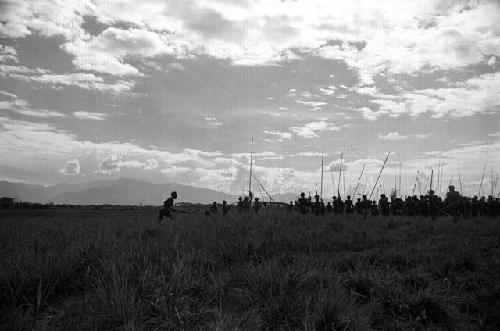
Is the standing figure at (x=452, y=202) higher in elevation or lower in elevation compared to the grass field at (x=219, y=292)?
higher

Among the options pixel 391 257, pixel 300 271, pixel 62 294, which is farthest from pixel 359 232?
pixel 62 294

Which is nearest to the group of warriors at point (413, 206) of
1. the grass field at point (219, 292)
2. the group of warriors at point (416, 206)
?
the group of warriors at point (416, 206)

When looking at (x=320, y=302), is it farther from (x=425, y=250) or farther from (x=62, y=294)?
(x=425, y=250)

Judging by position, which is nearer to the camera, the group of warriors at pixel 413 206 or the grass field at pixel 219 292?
the grass field at pixel 219 292

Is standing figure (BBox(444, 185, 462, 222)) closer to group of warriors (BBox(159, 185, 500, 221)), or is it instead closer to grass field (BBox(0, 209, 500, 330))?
group of warriors (BBox(159, 185, 500, 221))

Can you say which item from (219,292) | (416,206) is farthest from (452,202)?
(219,292)

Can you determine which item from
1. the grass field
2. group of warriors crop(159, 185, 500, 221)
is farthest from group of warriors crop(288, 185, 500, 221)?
the grass field

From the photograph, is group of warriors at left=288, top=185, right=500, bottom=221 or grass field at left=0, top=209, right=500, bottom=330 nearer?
grass field at left=0, top=209, right=500, bottom=330

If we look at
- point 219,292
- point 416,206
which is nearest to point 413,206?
point 416,206

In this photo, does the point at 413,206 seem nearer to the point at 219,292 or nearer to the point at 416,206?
the point at 416,206

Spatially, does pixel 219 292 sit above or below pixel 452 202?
below

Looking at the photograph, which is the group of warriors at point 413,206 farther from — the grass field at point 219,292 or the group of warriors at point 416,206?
the grass field at point 219,292

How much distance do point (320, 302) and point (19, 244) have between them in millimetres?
5840

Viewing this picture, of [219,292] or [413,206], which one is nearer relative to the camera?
[219,292]
